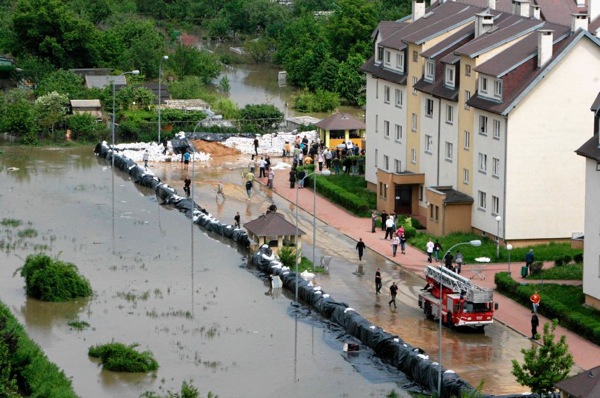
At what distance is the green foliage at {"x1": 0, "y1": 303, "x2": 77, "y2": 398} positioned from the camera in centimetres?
4706

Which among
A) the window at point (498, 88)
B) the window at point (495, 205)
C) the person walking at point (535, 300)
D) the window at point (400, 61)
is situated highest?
the window at point (400, 61)

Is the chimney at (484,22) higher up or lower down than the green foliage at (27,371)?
higher up

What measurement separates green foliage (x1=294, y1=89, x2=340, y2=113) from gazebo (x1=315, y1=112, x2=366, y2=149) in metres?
15.5

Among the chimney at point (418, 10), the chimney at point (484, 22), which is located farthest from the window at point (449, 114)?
the chimney at point (418, 10)

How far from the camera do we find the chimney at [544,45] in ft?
220

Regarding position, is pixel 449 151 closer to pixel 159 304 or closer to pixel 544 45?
pixel 544 45

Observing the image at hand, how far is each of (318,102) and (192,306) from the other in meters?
48.9

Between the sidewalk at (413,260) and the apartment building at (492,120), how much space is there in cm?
228

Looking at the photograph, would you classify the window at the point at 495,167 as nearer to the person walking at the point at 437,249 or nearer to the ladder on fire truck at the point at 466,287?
the person walking at the point at 437,249

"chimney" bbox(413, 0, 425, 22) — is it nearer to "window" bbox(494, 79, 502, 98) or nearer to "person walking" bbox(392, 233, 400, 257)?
"window" bbox(494, 79, 502, 98)

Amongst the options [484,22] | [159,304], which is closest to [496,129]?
[484,22]

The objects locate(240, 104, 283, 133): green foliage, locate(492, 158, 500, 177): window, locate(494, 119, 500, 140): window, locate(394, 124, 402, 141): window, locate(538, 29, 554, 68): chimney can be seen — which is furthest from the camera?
locate(240, 104, 283, 133): green foliage

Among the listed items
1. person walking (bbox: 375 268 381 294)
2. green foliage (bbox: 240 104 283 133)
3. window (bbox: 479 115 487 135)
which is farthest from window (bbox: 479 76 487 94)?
green foliage (bbox: 240 104 283 133)

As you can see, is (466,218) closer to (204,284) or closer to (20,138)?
(204,284)
